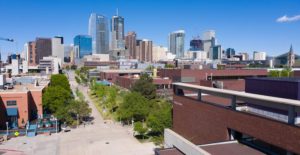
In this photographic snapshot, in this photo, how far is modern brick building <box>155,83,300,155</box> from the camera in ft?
43.5

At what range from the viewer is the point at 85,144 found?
3033 centimetres

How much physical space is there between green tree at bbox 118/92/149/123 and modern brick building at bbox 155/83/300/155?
15267 millimetres

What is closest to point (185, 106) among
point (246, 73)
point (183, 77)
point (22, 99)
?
point (22, 99)

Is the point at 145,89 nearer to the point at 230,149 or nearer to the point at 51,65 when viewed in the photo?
the point at 230,149

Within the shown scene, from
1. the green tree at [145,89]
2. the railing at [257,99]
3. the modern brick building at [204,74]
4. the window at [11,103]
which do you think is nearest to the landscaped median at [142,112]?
the green tree at [145,89]

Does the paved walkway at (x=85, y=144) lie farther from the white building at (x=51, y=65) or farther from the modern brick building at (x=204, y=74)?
the white building at (x=51, y=65)

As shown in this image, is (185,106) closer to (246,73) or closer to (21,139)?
(21,139)

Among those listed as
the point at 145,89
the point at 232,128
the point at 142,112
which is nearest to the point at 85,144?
the point at 142,112

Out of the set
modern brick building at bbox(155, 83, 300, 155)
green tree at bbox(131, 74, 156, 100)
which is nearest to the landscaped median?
green tree at bbox(131, 74, 156, 100)

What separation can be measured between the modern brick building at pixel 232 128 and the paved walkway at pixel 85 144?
26.0 feet

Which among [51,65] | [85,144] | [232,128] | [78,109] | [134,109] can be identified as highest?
[51,65]

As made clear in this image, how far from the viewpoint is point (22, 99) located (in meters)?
38.3

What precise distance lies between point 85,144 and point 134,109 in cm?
1083

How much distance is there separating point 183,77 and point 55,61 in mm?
101732
